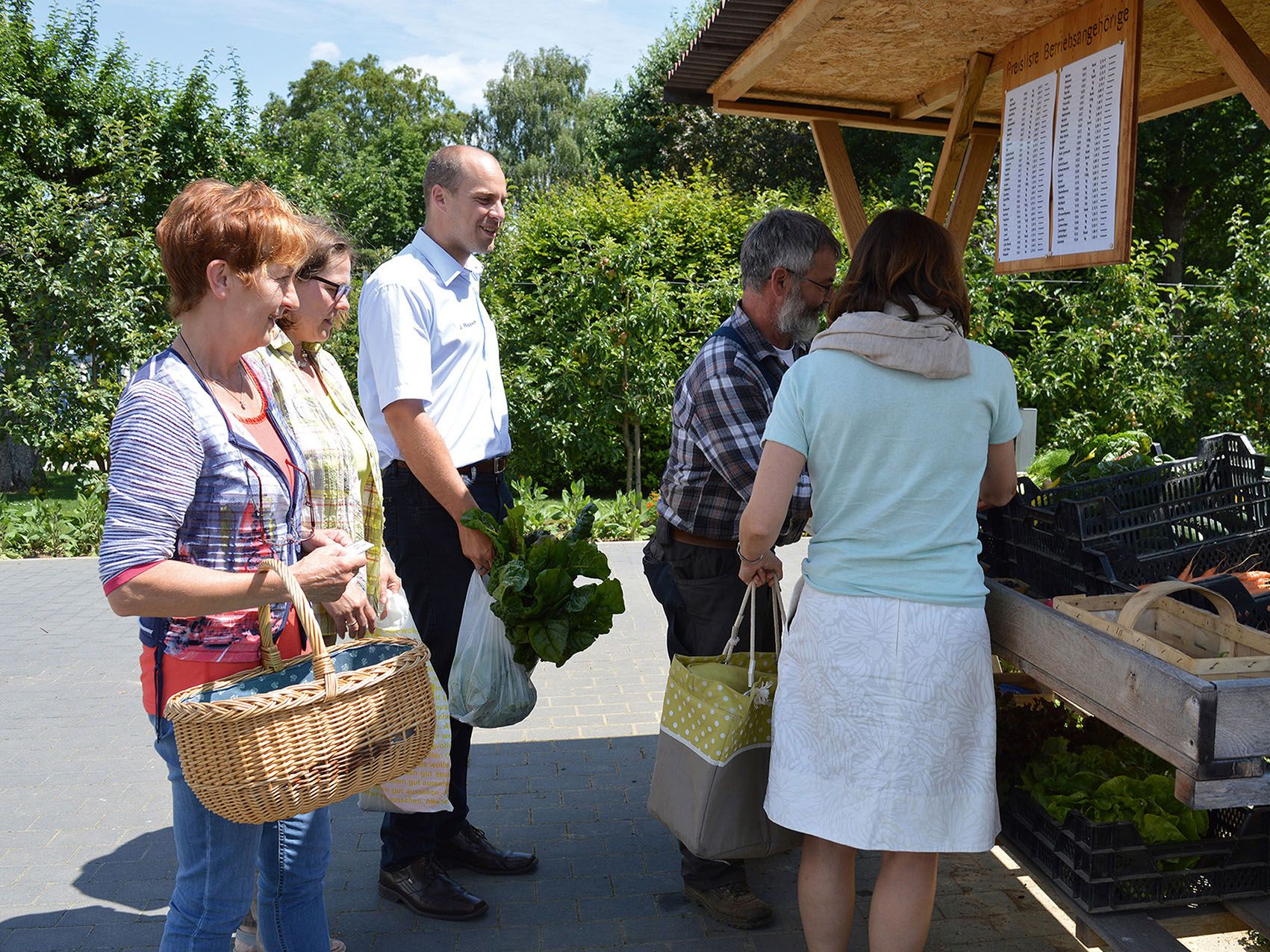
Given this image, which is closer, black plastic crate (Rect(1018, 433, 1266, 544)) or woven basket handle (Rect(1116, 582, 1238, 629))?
woven basket handle (Rect(1116, 582, 1238, 629))

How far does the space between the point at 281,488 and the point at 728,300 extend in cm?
1124

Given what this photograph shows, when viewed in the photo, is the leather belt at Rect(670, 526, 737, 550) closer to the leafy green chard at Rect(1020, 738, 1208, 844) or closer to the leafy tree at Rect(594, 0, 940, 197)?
the leafy green chard at Rect(1020, 738, 1208, 844)

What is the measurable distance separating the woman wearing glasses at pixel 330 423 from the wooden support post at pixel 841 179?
8.49 ft

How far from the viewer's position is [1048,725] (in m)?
3.49

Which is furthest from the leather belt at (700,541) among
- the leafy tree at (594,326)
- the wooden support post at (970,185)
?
the leafy tree at (594,326)

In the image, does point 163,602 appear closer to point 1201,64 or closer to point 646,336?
point 1201,64

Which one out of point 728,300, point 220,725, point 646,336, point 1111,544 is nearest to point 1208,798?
point 1111,544

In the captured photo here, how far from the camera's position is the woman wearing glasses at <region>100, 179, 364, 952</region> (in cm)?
210

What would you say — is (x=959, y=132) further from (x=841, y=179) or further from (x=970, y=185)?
(x=841, y=179)

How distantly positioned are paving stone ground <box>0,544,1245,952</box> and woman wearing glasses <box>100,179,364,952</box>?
49.5 inches

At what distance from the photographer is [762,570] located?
9.93ft

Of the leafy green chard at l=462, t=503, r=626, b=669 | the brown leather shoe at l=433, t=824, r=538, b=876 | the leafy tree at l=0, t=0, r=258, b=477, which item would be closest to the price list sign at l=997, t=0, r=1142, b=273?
the leafy green chard at l=462, t=503, r=626, b=669

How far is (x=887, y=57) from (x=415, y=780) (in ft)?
10.8

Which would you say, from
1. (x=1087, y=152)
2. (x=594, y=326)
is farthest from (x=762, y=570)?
(x=594, y=326)
